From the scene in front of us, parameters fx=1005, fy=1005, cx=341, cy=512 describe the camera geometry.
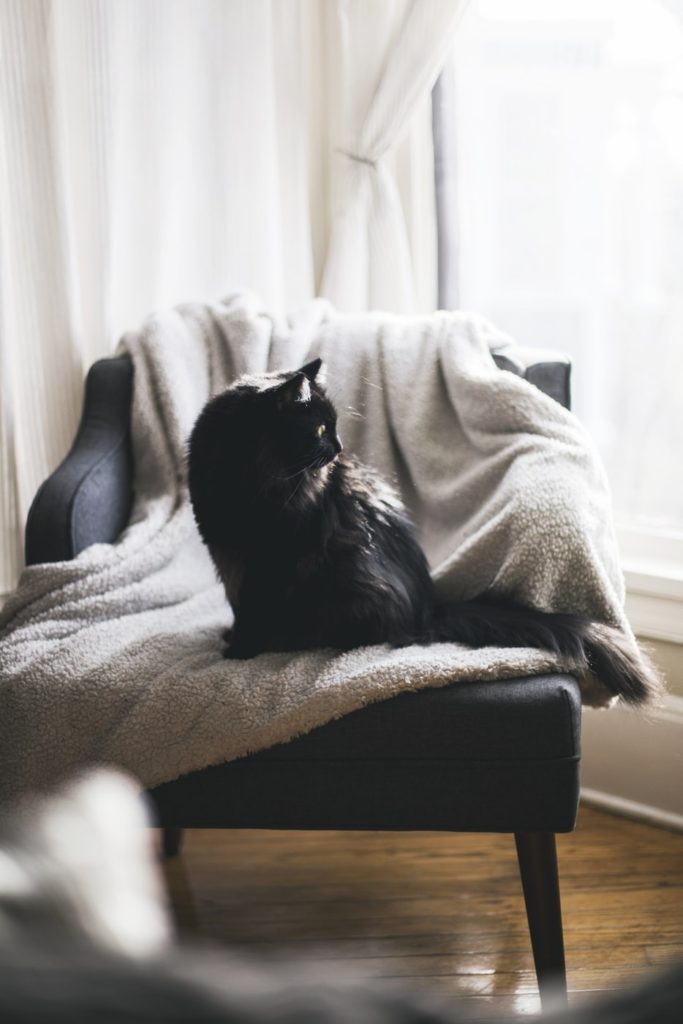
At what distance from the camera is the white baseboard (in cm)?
207

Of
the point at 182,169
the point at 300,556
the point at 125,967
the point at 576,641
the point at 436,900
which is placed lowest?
the point at 436,900

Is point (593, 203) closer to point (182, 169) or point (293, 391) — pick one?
point (182, 169)

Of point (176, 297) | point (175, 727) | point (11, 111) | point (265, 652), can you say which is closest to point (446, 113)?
point (176, 297)

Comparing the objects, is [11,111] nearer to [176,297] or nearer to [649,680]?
[176,297]

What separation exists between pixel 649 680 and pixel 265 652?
572 millimetres

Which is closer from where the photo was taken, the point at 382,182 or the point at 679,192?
the point at 679,192

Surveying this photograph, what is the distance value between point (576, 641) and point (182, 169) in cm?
Answer: 149

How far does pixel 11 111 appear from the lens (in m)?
1.95

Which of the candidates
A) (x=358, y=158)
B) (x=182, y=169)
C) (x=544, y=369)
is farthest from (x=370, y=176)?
(x=544, y=369)

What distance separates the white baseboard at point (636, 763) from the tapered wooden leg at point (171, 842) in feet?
2.90

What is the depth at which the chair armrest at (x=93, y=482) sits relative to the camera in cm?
171

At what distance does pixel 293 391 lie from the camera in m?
1.46

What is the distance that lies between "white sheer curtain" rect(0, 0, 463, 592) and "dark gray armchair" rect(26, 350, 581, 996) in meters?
0.88

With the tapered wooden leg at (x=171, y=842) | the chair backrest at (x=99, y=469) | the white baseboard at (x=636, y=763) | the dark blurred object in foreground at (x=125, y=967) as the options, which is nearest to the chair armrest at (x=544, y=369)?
the chair backrest at (x=99, y=469)
